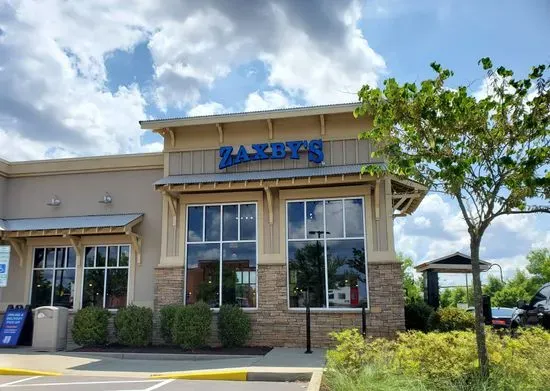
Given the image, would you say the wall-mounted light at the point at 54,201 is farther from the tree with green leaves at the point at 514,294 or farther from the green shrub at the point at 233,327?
the tree with green leaves at the point at 514,294

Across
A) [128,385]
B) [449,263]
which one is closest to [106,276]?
[128,385]

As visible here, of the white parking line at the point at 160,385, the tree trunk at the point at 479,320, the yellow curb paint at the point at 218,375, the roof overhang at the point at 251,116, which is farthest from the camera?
the roof overhang at the point at 251,116

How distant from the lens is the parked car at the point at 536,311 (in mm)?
10859

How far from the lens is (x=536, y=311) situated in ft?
37.3

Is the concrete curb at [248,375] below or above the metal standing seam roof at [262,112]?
below

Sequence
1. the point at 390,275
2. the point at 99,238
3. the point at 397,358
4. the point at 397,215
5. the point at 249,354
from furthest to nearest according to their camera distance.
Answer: the point at 397,215 < the point at 99,238 < the point at 390,275 < the point at 249,354 < the point at 397,358

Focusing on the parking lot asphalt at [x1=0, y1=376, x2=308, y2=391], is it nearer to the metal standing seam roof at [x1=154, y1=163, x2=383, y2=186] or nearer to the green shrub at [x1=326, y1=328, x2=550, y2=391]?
the green shrub at [x1=326, y1=328, x2=550, y2=391]

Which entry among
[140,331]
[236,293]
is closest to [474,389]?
[236,293]

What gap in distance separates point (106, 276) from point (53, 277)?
1.87m

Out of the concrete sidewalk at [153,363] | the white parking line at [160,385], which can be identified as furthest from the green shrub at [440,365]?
the white parking line at [160,385]

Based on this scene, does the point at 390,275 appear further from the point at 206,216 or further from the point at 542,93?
the point at 542,93

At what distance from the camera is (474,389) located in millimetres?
6016

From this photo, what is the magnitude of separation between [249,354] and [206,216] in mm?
4394

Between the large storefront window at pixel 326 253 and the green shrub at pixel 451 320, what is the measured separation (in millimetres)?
2696
